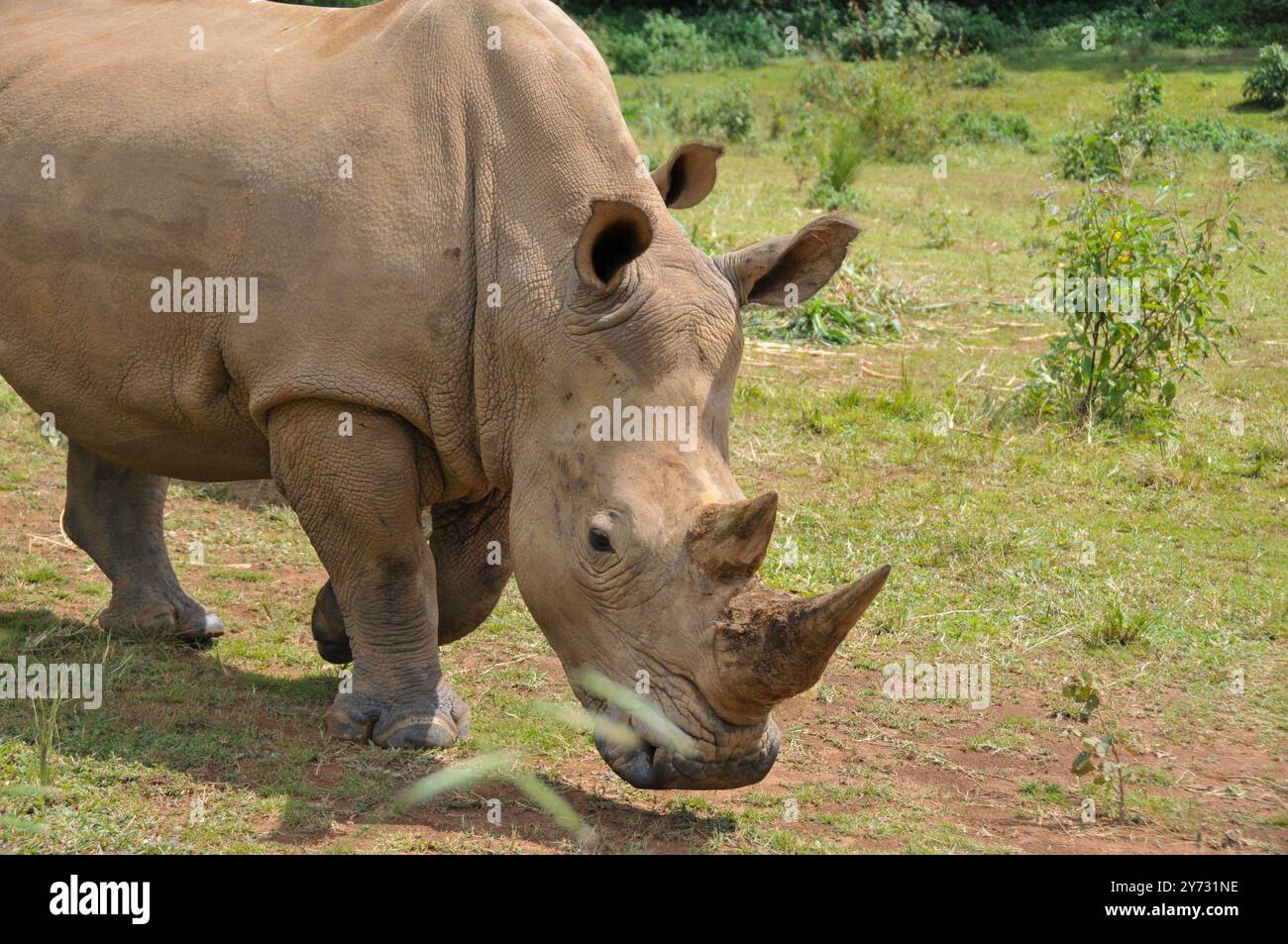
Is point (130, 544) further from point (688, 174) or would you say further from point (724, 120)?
point (724, 120)

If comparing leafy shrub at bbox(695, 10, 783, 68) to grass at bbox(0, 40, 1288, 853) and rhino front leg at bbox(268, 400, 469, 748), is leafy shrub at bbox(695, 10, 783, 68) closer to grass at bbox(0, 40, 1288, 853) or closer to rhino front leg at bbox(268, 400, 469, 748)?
grass at bbox(0, 40, 1288, 853)

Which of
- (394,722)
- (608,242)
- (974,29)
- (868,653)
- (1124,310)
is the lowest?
(868,653)

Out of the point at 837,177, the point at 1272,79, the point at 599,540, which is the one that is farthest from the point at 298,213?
the point at 1272,79

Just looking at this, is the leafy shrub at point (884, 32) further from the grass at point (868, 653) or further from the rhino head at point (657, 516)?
the rhino head at point (657, 516)

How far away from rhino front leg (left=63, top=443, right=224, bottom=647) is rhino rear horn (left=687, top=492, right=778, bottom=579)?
2.97 metres

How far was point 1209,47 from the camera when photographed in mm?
27359

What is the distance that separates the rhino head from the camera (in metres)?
4.52

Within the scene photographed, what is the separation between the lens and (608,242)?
5.01 m

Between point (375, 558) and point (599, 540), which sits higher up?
point (599, 540)

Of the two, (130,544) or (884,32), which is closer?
(130,544)

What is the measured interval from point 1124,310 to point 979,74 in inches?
694

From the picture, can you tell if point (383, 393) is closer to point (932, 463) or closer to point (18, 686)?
point (18, 686)
